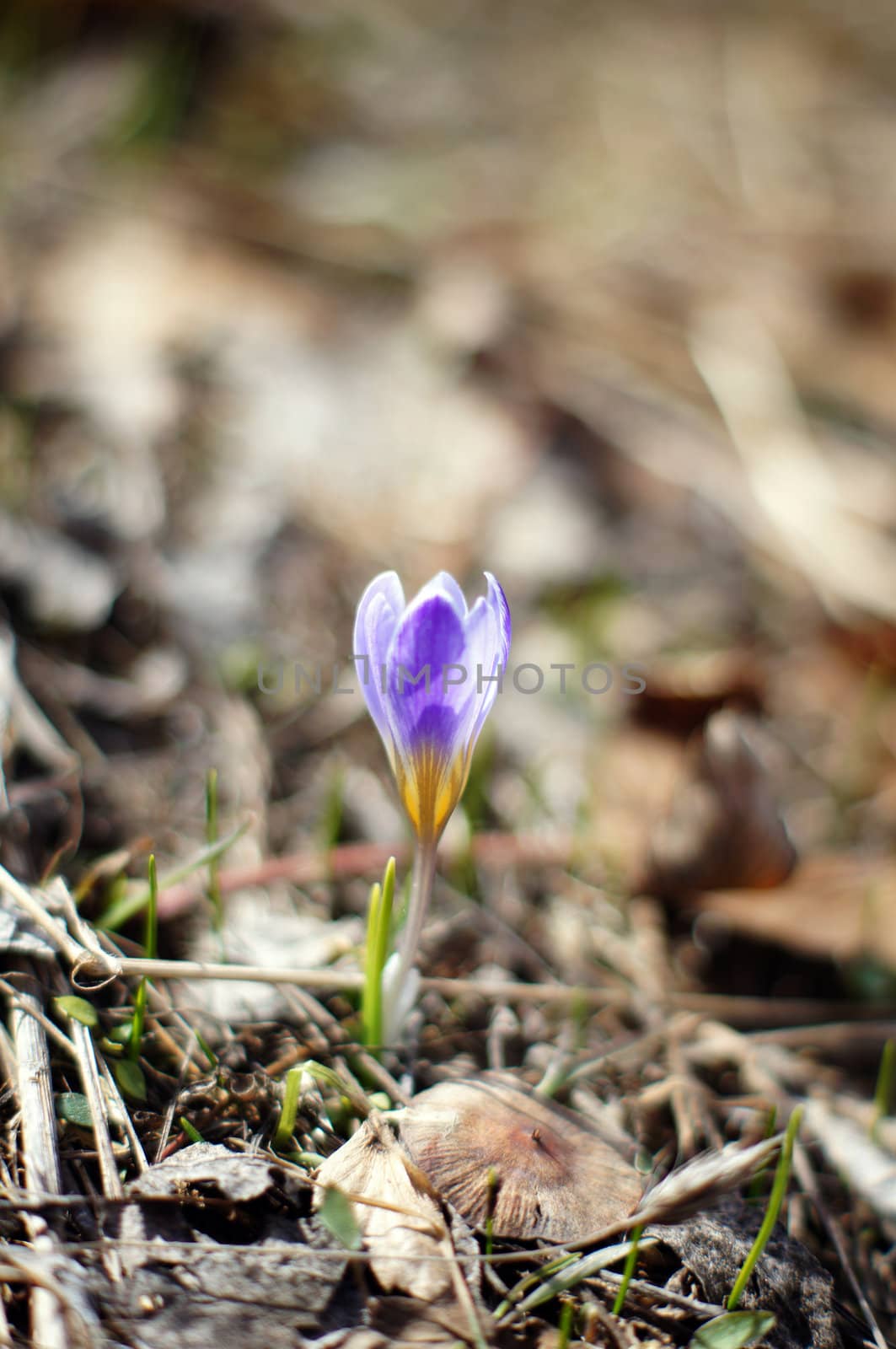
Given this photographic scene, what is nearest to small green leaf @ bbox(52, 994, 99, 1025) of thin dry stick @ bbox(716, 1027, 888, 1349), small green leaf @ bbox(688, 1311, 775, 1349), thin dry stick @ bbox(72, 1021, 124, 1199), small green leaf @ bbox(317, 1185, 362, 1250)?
thin dry stick @ bbox(72, 1021, 124, 1199)

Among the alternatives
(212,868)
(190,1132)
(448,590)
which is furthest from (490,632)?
(190,1132)

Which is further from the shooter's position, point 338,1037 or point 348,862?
point 348,862

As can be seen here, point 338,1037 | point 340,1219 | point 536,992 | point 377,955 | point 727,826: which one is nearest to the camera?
point 340,1219

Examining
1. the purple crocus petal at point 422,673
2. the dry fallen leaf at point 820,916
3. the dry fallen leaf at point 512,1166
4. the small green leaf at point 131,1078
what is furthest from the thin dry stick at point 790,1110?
the small green leaf at point 131,1078

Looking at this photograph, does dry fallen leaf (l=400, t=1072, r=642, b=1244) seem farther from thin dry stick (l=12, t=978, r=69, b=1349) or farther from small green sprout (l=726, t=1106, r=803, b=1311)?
thin dry stick (l=12, t=978, r=69, b=1349)

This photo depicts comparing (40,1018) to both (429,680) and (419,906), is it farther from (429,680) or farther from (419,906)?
(429,680)

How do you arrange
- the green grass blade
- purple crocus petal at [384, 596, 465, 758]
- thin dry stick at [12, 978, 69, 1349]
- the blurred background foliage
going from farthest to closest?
the blurred background foliage < the green grass blade < purple crocus petal at [384, 596, 465, 758] < thin dry stick at [12, 978, 69, 1349]

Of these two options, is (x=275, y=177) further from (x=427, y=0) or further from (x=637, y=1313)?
(x=637, y=1313)
